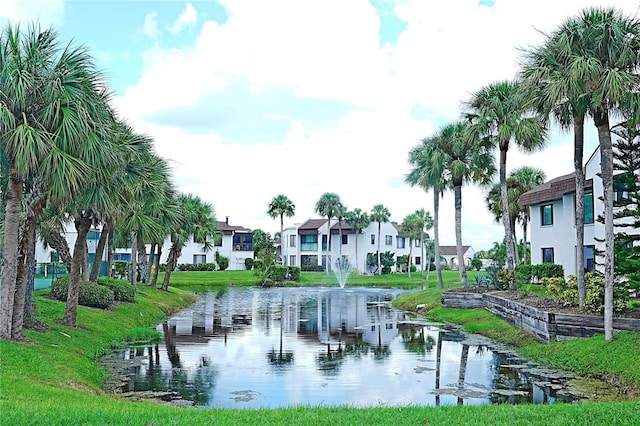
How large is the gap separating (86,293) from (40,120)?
509 inches

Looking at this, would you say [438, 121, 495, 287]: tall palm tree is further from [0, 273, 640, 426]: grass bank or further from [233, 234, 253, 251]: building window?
[233, 234, 253, 251]: building window

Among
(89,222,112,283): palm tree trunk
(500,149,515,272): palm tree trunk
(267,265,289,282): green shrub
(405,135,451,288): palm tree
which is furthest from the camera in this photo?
(267,265,289,282): green shrub

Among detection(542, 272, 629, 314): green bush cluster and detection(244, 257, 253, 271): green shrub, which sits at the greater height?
detection(244, 257, 253, 271): green shrub

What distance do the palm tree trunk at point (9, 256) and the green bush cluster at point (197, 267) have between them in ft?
219

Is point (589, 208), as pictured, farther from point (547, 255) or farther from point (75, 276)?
point (75, 276)

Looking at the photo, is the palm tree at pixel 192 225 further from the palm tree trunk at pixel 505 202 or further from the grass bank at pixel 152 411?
the grass bank at pixel 152 411

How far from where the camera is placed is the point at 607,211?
17.3m

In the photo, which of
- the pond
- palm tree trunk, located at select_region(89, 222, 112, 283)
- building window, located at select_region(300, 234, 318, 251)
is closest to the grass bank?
the pond

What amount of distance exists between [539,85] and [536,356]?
8237 mm

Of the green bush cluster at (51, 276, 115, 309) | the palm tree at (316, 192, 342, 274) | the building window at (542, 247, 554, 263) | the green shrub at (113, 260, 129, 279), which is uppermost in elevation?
the palm tree at (316, 192, 342, 274)

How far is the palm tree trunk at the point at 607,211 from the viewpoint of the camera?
672 inches

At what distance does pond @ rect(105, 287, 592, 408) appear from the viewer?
14766 mm

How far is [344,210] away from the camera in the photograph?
283 ft

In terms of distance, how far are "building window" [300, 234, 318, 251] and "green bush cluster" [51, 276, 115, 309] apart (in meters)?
64.4
